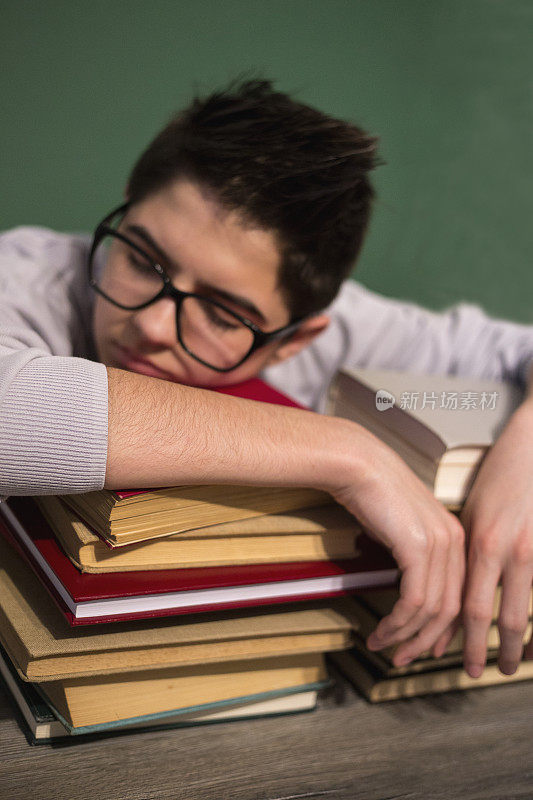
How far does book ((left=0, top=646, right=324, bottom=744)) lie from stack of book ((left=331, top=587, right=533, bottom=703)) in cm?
5

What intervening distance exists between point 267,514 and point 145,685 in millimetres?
192

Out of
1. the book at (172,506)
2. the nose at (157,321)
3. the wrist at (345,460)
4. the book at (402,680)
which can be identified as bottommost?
the book at (402,680)

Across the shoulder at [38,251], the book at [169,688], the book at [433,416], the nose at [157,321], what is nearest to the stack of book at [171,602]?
the book at [169,688]

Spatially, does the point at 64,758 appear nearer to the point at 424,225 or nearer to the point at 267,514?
the point at 267,514

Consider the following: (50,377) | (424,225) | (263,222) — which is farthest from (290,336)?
(50,377)

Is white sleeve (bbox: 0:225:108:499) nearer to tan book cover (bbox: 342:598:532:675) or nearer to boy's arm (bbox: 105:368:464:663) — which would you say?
boy's arm (bbox: 105:368:464:663)

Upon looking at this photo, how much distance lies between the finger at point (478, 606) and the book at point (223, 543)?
123 millimetres

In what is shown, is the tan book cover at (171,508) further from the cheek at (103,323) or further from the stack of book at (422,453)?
the cheek at (103,323)

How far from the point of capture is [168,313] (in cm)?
75

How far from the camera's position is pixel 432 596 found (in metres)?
0.57

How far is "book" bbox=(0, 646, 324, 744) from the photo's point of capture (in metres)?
0.50

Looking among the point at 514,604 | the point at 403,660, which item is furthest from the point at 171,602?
the point at 514,604

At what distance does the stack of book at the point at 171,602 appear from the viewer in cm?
48

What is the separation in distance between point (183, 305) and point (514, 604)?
52cm
